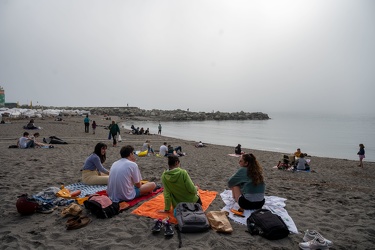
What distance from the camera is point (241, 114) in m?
80.2

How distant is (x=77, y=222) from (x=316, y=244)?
3873 mm

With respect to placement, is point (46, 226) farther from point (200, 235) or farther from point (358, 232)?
point (358, 232)

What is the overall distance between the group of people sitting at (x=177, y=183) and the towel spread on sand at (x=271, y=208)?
0.28m

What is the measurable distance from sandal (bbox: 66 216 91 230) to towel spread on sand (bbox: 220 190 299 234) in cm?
273

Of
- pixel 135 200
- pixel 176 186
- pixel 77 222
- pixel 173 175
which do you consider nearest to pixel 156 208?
pixel 135 200

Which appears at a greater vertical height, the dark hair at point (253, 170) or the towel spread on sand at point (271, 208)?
the dark hair at point (253, 170)

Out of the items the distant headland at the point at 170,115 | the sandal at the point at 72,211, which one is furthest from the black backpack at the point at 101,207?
the distant headland at the point at 170,115

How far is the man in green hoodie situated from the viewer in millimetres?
4629

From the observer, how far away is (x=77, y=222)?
13.3 feet

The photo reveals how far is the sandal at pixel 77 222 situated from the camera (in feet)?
13.0

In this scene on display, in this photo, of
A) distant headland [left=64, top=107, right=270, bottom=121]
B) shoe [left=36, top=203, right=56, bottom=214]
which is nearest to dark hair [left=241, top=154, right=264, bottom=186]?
shoe [left=36, top=203, right=56, bottom=214]

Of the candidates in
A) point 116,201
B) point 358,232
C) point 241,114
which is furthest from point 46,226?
point 241,114

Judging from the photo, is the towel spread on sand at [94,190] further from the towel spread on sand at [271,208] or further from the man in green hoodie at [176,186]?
the towel spread on sand at [271,208]

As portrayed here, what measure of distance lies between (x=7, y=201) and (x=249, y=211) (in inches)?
203
